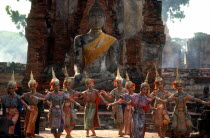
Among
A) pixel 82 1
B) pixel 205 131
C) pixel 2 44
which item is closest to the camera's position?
pixel 205 131

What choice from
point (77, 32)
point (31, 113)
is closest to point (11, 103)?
point (31, 113)

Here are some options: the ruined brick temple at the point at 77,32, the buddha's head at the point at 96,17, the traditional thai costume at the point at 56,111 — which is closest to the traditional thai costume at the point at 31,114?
the traditional thai costume at the point at 56,111

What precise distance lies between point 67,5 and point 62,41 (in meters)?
1.32

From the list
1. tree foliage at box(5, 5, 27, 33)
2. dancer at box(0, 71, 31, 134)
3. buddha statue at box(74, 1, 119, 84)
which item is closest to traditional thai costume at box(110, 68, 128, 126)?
dancer at box(0, 71, 31, 134)

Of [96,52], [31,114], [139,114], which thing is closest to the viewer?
[139,114]

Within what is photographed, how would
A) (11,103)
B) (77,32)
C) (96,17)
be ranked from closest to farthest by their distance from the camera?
(11,103), (96,17), (77,32)

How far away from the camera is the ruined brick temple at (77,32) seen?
14.5m

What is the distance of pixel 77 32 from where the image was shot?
14.3 metres

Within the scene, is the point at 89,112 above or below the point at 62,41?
below

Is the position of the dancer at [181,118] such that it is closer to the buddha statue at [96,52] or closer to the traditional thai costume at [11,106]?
the traditional thai costume at [11,106]

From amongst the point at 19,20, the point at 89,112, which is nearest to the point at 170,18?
the point at 19,20

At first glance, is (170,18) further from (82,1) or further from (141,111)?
(141,111)

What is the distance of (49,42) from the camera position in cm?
1499

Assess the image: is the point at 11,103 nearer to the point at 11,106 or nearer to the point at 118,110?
the point at 11,106
